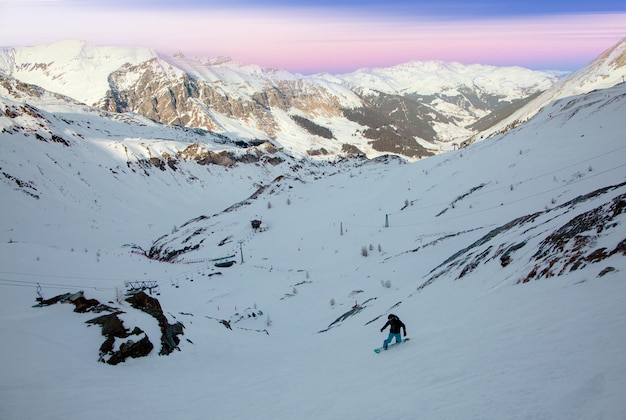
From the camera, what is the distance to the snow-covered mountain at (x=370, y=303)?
19.1ft

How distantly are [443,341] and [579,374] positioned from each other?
12.1ft

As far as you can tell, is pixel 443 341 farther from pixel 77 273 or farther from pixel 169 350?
pixel 77 273

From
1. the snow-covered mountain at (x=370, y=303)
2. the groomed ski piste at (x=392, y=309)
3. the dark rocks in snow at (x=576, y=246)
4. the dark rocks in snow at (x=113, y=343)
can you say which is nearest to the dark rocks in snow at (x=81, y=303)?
the snow-covered mountain at (x=370, y=303)

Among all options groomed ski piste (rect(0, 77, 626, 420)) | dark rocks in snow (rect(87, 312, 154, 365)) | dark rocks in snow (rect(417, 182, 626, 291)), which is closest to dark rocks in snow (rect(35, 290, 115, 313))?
groomed ski piste (rect(0, 77, 626, 420))

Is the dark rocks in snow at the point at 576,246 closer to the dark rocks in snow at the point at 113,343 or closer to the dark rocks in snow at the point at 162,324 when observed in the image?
the dark rocks in snow at the point at 162,324

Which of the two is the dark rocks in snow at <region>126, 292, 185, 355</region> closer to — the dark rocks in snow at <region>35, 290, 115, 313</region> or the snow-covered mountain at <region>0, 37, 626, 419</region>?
the snow-covered mountain at <region>0, 37, 626, 419</region>

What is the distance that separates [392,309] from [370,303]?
3.26 meters

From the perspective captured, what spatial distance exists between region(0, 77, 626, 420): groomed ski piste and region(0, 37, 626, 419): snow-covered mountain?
62mm

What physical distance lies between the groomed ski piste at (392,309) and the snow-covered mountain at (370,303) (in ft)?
0.20

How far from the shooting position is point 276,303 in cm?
2244

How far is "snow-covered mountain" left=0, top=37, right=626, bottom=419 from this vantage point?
5816mm

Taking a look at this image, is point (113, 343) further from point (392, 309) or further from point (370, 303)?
point (370, 303)

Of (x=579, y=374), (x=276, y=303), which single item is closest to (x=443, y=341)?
(x=579, y=374)

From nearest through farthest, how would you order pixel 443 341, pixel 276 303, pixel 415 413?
1. pixel 415 413
2. pixel 443 341
3. pixel 276 303
